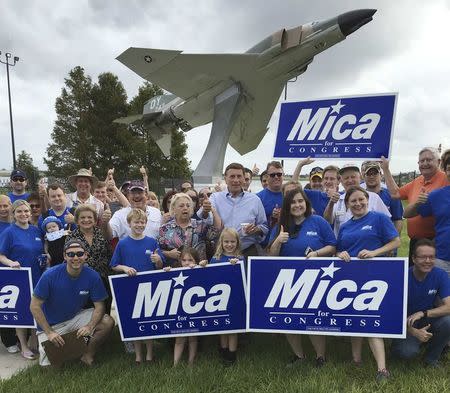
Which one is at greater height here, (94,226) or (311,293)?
(94,226)

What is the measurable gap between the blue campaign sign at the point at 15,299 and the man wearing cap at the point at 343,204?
3.78 m

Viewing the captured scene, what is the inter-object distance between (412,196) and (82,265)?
13.5ft

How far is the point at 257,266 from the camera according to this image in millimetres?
3775

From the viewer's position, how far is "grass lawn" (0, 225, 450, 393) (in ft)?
10.9

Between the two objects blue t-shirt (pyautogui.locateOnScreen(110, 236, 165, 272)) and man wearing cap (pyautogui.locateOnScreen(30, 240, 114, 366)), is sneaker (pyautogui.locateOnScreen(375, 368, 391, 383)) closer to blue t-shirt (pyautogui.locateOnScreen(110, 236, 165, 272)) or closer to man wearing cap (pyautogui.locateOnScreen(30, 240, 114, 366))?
blue t-shirt (pyautogui.locateOnScreen(110, 236, 165, 272))

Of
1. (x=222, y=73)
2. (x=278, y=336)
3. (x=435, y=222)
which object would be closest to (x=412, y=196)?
(x=435, y=222)

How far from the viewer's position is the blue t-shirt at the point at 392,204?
4.61 metres

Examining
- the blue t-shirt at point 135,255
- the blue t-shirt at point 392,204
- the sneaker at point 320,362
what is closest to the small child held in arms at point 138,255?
the blue t-shirt at point 135,255

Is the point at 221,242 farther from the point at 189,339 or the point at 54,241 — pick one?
the point at 54,241

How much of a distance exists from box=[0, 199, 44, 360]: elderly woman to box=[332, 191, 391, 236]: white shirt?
3.78m

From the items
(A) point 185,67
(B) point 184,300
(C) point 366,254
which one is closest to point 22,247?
(B) point 184,300

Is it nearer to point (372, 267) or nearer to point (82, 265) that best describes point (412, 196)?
point (372, 267)

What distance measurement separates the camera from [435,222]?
4.17 metres

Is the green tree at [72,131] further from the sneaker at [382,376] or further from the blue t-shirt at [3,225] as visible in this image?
the sneaker at [382,376]
